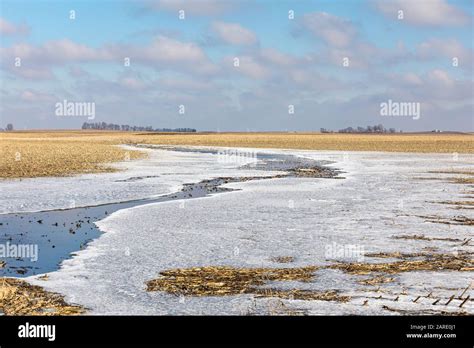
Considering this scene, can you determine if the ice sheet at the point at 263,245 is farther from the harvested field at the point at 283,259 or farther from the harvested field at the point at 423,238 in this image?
the harvested field at the point at 423,238

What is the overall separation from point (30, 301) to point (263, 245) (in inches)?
229

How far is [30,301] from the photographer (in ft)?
27.9

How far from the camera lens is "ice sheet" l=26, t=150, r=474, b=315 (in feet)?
27.7

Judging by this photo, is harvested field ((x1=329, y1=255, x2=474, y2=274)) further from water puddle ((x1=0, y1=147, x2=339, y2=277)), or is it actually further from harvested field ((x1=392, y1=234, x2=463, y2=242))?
water puddle ((x1=0, y1=147, x2=339, y2=277))

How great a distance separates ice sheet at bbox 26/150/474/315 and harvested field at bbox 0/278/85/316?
24cm

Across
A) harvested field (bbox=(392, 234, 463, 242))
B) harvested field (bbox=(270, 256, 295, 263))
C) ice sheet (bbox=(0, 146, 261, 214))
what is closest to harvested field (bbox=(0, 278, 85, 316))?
Answer: harvested field (bbox=(270, 256, 295, 263))

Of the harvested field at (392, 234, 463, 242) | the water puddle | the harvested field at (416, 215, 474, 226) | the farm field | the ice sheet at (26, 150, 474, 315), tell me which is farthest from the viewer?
the harvested field at (416, 215, 474, 226)

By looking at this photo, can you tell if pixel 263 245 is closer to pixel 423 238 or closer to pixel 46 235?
pixel 423 238

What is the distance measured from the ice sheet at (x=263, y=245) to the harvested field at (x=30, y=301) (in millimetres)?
243

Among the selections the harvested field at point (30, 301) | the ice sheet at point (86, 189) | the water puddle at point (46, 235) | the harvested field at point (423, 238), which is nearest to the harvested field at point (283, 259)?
the harvested field at point (423, 238)

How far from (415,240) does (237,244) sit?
432cm

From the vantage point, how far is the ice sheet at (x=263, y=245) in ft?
Answer: 27.7
